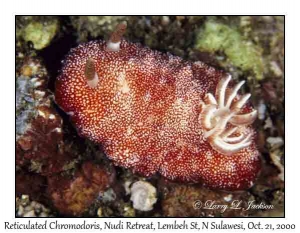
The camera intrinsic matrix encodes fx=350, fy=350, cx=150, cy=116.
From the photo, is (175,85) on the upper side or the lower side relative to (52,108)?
upper

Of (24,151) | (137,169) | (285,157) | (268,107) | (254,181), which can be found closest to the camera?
(24,151)

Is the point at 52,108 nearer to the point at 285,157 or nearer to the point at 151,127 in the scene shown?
the point at 151,127

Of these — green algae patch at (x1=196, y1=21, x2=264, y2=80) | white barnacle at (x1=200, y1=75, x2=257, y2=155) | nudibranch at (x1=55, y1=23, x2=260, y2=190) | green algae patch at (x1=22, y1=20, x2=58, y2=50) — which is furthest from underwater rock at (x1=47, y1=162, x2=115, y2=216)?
green algae patch at (x1=196, y1=21, x2=264, y2=80)

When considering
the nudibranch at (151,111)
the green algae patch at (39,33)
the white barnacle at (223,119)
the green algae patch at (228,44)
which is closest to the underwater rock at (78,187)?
the nudibranch at (151,111)

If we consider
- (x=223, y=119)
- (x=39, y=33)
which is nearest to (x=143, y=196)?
(x=223, y=119)

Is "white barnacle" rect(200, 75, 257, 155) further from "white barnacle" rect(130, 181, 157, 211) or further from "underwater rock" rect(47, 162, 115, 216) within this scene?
"underwater rock" rect(47, 162, 115, 216)

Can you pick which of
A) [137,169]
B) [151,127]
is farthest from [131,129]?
[137,169]

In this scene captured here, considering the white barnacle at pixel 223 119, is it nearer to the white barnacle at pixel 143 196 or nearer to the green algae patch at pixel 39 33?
the white barnacle at pixel 143 196
